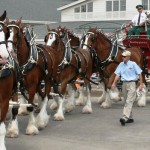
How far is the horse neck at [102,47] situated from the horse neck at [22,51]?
14.4 ft

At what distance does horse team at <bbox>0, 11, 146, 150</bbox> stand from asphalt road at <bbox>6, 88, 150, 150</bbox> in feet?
1.02

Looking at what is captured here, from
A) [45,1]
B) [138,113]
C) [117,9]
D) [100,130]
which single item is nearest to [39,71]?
[100,130]

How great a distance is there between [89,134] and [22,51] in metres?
2.17

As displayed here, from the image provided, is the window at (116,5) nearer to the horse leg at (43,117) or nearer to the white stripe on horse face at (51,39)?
the white stripe on horse face at (51,39)

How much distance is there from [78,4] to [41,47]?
3264 centimetres

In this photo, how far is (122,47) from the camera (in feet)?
46.2

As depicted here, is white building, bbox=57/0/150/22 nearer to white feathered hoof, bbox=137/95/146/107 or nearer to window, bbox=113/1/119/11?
window, bbox=113/1/119/11

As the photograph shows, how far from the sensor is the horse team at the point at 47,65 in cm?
736

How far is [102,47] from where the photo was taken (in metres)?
13.3

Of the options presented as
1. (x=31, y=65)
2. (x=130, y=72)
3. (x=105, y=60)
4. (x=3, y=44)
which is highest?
(x=3, y=44)

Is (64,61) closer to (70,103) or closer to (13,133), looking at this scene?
(70,103)

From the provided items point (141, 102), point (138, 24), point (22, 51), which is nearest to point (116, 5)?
point (138, 24)

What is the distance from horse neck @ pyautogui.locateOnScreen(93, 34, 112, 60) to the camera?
43.5ft

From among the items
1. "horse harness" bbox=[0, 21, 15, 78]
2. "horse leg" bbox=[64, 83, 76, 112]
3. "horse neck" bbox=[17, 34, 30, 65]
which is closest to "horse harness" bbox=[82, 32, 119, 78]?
"horse leg" bbox=[64, 83, 76, 112]
